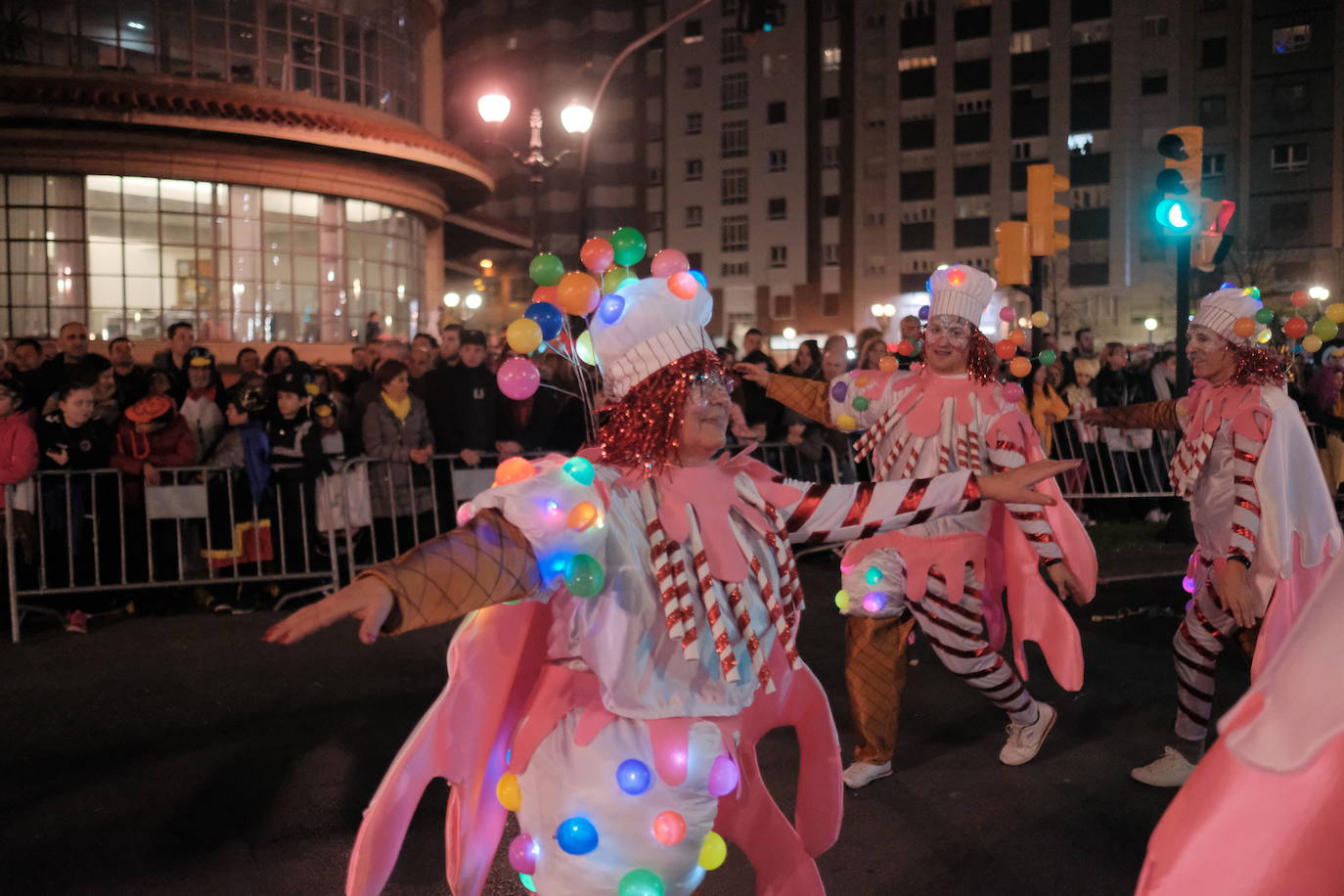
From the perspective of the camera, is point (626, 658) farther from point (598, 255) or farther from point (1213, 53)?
point (1213, 53)

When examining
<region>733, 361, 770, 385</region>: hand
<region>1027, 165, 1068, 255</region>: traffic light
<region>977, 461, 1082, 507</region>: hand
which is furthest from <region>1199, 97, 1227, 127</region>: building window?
<region>977, 461, 1082, 507</region>: hand

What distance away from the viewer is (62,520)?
8570 millimetres

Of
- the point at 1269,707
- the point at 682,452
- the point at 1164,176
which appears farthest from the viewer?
the point at 1164,176

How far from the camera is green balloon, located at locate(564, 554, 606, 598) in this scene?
252 cm

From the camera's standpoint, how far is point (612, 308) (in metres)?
2.79

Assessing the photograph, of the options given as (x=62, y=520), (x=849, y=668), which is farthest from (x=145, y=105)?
(x=849, y=668)

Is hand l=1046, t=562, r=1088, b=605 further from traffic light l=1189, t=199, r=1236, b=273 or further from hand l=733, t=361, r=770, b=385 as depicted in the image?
traffic light l=1189, t=199, r=1236, b=273

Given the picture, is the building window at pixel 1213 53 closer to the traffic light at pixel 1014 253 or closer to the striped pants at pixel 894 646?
the traffic light at pixel 1014 253

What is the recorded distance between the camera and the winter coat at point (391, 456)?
30.5 ft

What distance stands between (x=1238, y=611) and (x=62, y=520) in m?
7.78

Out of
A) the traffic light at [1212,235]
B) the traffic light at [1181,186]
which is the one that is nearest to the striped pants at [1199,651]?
the traffic light at [1181,186]

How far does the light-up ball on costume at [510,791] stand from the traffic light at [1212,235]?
984 centimetres

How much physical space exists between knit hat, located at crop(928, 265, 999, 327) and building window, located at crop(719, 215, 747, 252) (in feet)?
190

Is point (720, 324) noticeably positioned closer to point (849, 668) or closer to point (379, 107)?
point (379, 107)
